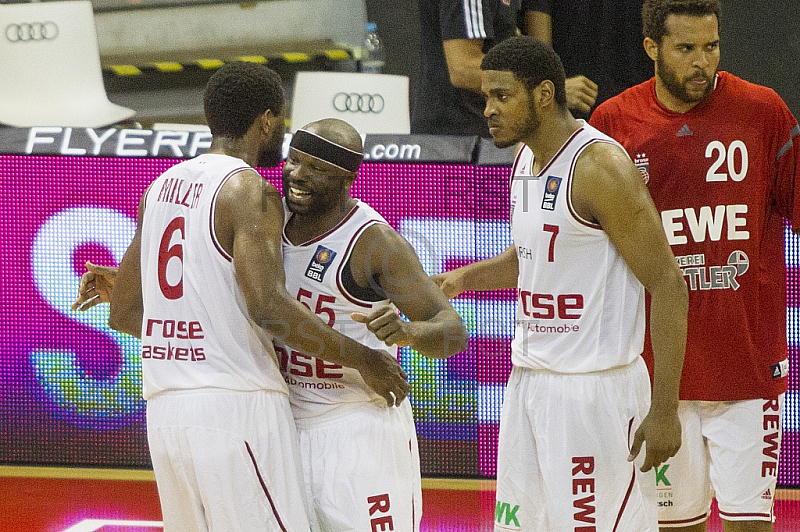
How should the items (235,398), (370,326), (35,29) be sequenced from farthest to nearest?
(35,29)
(235,398)
(370,326)

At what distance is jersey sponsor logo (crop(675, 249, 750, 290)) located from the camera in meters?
4.05

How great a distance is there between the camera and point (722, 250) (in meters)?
4.04

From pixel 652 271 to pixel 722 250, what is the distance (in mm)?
667

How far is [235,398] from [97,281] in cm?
107

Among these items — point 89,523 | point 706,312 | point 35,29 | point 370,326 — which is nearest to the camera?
point 370,326

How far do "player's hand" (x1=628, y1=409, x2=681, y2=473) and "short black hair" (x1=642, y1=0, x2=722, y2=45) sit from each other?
4.61 feet

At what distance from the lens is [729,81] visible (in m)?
4.15

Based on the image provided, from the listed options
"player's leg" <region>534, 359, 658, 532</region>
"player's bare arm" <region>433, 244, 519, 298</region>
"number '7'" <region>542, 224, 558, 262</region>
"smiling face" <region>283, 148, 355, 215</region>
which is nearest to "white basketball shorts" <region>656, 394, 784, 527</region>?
"player's leg" <region>534, 359, 658, 532</region>

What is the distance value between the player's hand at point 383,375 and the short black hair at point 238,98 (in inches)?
34.6

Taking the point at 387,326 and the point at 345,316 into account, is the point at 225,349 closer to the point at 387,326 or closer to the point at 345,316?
the point at 345,316

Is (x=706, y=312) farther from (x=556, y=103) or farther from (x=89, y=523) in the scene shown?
(x=89, y=523)

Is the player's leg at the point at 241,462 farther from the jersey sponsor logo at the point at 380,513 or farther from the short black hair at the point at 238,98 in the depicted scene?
the short black hair at the point at 238,98

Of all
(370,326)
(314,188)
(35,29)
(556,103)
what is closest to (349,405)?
(370,326)

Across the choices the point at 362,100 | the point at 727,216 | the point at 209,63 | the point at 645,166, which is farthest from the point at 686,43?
the point at 209,63
